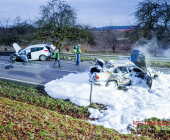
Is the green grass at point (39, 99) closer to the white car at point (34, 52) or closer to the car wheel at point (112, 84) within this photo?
the car wheel at point (112, 84)

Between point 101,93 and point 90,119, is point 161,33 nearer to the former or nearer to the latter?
point 101,93

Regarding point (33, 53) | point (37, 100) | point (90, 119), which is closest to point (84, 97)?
point (90, 119)

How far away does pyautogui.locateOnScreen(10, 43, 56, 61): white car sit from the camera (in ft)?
56.1

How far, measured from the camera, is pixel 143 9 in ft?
69.3

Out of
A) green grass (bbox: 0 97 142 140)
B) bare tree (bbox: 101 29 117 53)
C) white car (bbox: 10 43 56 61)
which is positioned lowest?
green grass (bbox: 0 97 142 140)

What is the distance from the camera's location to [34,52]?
57.3ft

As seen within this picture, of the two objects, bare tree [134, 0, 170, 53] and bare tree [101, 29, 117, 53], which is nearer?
bare tree [134, 0, 170, 53]

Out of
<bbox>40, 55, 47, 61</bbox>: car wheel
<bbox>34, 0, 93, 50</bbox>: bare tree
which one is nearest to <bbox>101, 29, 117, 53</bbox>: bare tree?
<bbox>34, 0, 93, 50</bbox>: bare tree

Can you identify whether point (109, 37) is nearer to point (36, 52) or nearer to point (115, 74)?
point (36, 52)

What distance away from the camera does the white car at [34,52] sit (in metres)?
17.1

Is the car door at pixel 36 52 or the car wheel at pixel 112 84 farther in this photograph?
the car door at pixel 36 52

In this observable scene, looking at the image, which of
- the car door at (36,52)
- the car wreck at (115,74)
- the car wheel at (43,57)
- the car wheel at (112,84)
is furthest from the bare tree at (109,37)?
the car wheel at (112,84)

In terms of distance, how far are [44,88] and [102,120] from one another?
177 inches

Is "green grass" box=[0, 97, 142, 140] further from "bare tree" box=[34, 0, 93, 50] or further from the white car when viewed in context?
"bare tree" box=[34, 0, 93, 50]
